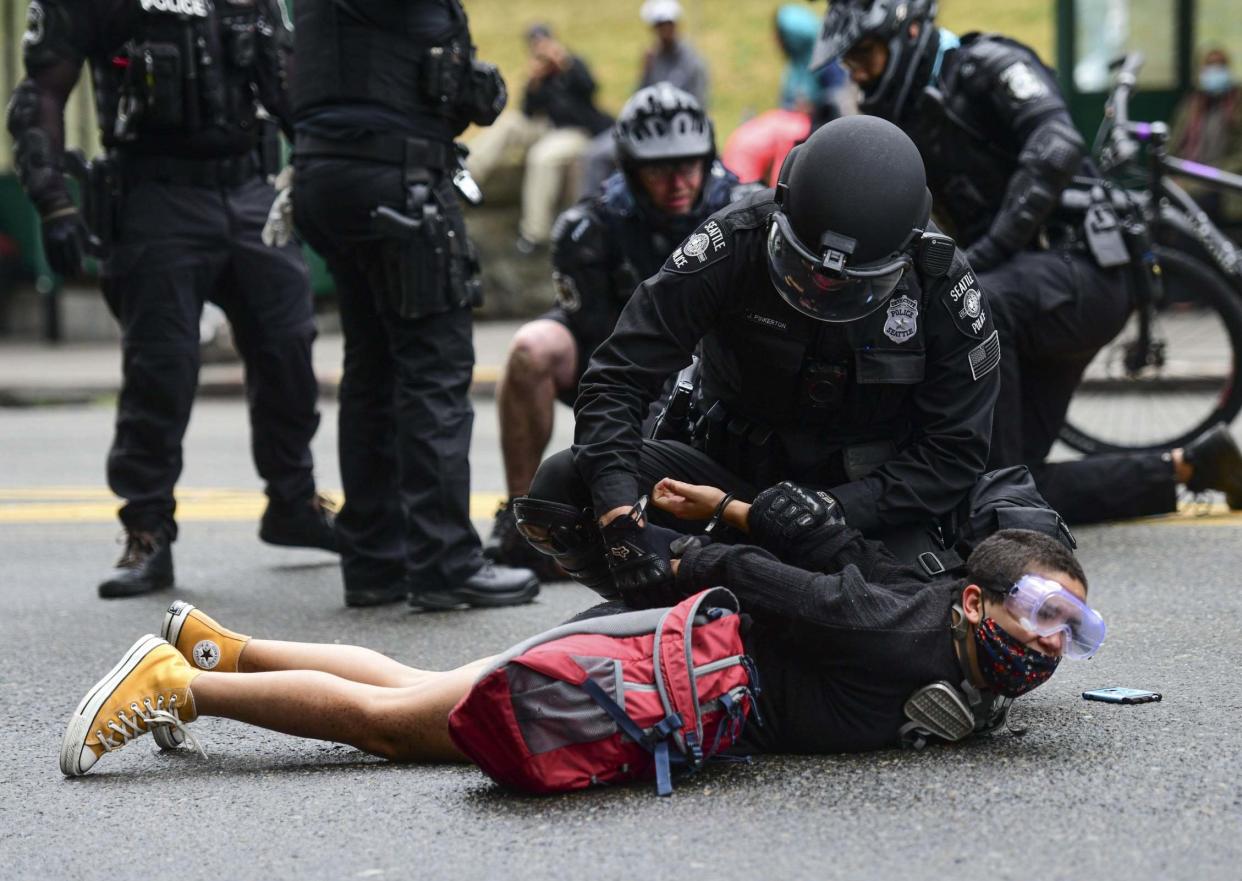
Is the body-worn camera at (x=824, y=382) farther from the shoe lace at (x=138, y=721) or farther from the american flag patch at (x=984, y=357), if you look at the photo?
the shoe lace at (x=138, y=721)

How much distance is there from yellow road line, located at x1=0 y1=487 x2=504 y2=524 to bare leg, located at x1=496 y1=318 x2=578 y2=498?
112 centimetres

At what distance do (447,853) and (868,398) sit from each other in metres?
1.45

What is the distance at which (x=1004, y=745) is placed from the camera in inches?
145

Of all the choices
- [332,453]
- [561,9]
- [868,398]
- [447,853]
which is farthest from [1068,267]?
[561,9]

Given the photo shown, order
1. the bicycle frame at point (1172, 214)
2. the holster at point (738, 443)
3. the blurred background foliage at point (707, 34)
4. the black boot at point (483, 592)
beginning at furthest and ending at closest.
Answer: the blurred background foliage at point (707, 34), the bicycle frame at point (1172, 214), the black boot at point (483, 592), the holster at point (738, 443)

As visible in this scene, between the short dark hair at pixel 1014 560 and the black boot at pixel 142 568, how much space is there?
3.11 meters

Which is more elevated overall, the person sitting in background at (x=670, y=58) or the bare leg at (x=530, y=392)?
the person sitting in background at (x=670, y=58)

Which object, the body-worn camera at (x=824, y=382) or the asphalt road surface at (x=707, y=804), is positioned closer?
the asphalt road surface at (x=707, y=804)

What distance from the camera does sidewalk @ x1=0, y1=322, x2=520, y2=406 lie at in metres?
12.1

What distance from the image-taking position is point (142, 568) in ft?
19.2

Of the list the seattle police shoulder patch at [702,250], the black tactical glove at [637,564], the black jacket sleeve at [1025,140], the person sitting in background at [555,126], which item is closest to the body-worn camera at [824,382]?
the seattle police shoulder patch at [702,250]

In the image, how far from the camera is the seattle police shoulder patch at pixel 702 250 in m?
3.93

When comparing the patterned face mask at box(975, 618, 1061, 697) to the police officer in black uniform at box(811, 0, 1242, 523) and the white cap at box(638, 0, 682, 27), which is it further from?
the white cap at box(638, 0, 682, 27)

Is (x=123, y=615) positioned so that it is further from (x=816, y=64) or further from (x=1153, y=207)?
(x=1153, y=207)
